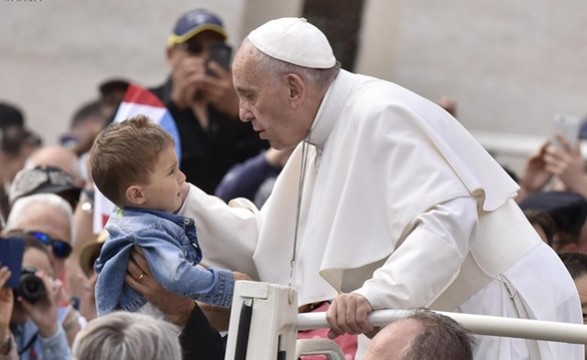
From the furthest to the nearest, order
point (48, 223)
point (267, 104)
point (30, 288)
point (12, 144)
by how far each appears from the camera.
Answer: point (12, 144)
point (48, 223)
point (30, 288)
point (267, 104)

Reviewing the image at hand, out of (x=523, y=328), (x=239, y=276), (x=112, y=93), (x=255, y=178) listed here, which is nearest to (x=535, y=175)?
(x=255, y=178)

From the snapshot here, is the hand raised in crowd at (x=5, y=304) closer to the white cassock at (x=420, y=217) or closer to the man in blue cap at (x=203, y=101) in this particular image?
the white cassock at (x=420, y=217)

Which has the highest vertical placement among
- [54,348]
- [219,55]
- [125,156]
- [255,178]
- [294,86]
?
[294,86]

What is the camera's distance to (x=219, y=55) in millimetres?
9094

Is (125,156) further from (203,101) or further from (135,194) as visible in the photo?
(203,101)

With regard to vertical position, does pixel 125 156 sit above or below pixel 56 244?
above

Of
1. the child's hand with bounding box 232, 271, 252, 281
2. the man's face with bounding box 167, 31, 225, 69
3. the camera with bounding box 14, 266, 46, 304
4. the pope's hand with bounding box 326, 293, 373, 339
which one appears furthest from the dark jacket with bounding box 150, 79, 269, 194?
the pope's hand with bounding box 326, 293, 373, 339

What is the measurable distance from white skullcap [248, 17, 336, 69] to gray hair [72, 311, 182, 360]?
4.66 feet

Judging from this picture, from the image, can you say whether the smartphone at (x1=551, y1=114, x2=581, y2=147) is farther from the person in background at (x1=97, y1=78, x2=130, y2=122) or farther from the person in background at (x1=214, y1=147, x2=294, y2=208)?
the person in background at (x1=97, y1=78, x2=130, y2=122)

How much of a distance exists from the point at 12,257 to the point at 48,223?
1513 mm

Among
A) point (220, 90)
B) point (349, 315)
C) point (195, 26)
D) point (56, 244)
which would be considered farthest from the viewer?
point (195, 26)

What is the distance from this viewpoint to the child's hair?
5207mm

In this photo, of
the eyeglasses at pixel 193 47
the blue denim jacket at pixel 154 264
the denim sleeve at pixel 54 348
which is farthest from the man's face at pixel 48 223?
the blue denim jacket at pixel 154 264

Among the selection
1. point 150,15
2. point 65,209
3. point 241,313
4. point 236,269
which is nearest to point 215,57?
point 65,209
